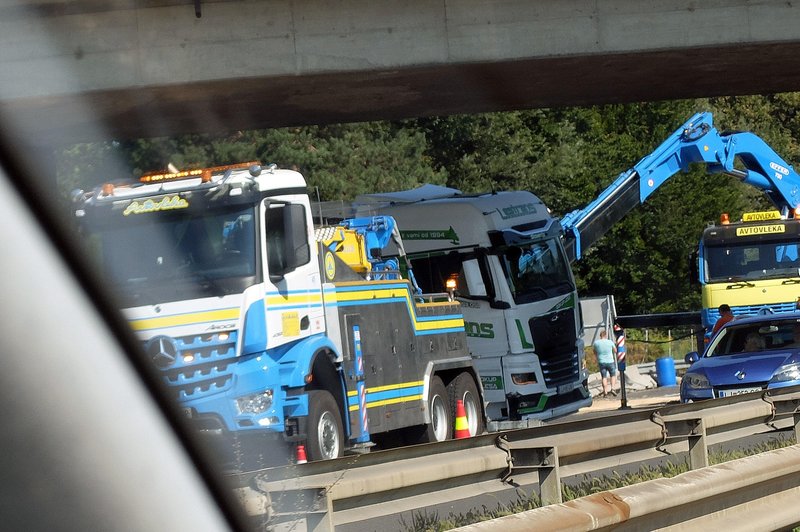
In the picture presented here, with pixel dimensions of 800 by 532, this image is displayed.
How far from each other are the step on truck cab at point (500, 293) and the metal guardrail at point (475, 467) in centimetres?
1067

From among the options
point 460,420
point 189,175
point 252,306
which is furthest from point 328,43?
point 460,420

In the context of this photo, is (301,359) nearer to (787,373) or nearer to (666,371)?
(787,373)

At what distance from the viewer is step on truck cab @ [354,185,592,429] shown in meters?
19.0

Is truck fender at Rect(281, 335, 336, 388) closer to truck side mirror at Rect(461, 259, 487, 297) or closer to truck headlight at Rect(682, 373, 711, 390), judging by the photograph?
truck headlight at Rect(682, 373, 711, 390)

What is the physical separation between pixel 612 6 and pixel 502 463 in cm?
1062

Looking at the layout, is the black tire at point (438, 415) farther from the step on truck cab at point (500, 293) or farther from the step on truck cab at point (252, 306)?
the step on truck cab at point (500, 293)

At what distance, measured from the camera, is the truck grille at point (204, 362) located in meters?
10.4

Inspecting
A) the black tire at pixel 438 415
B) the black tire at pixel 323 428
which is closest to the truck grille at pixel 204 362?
the black tire at pixel 323 428

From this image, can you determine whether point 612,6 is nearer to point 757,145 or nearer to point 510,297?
point 510,297

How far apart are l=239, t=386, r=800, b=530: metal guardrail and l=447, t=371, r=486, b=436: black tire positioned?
7.56 m

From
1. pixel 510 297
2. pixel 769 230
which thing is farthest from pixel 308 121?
pixel 769 230

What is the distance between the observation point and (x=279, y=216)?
11.6m

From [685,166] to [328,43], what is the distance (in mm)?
13084

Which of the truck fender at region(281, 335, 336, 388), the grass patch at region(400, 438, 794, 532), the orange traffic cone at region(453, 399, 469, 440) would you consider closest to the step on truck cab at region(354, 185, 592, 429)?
the orange traffic cone at region(453, 399, 469, 440)
